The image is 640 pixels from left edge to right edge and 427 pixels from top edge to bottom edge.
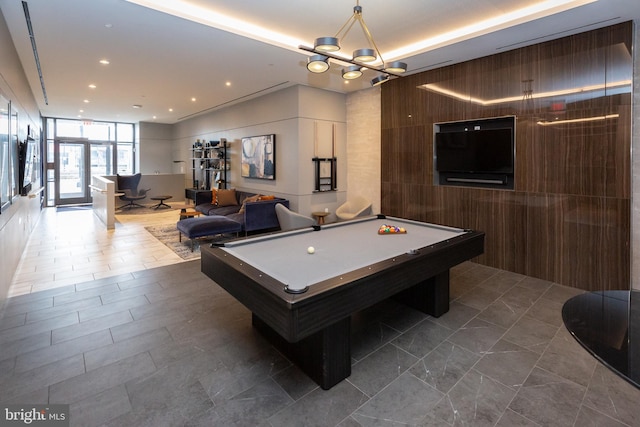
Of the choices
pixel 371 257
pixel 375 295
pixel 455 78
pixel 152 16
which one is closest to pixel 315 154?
pixel 455 78

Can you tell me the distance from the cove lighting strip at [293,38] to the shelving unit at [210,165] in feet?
16.5

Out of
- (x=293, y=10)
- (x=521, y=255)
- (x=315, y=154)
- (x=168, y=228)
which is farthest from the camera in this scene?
(x=168, y=228)

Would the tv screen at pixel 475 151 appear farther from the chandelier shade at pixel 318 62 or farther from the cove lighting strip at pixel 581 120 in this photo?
the chandelier shade at pixel 318 62

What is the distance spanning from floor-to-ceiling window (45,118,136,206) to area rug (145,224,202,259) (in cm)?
661

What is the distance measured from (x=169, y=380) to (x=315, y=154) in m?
5.11

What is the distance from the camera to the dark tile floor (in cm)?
202

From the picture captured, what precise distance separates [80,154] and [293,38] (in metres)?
11.2

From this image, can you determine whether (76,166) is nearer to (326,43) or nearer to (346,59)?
(346,59)

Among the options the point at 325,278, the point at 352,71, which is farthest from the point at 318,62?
the point at 325,278

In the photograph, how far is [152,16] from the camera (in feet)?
11.9

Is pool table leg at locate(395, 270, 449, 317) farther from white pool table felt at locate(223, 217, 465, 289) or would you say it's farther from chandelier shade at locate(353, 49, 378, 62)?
chandelier shade at locate(353, 49, 378, 62)

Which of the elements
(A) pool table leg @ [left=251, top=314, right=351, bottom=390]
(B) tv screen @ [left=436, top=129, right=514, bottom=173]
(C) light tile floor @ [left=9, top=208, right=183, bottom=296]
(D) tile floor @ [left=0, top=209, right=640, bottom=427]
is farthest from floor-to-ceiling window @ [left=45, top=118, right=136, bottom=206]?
(A) pool table leg @ [left=251, top=314, right=351, bottom=390]

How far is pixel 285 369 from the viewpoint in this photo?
2461mm

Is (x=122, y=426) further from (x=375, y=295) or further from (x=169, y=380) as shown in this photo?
(x=375, y=295)
